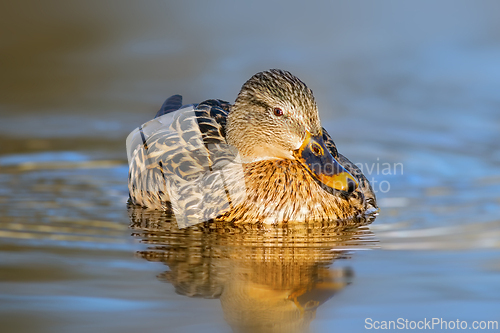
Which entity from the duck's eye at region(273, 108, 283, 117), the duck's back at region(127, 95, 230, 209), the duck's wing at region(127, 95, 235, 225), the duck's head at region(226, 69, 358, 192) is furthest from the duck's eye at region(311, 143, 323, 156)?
the duck's back at region(127, 95, 230, 209)

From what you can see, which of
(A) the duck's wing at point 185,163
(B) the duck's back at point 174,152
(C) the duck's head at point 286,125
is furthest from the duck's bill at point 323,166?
(B) the duck's back at point 174,152

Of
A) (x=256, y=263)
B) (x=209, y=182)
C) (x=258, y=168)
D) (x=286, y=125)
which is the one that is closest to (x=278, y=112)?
(x=286, y=125)

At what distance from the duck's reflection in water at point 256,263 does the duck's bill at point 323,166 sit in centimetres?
47

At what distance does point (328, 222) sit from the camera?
710 centimetres

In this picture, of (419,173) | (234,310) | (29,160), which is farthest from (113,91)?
(234,310)

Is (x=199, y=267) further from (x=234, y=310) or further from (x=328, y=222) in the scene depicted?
(x=328, y=222)

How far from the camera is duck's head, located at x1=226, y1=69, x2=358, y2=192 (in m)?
6.74

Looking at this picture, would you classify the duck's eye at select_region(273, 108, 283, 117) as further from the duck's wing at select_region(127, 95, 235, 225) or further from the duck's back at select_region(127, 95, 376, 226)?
the duck's wing at select_region(127, 95, 235, 225)

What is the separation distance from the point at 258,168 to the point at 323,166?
0.80 metres

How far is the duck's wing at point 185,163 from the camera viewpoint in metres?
7.09

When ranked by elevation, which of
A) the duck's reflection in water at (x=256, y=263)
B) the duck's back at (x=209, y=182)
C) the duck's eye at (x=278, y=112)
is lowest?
the duck's reflection in water at (x=256, y=263)

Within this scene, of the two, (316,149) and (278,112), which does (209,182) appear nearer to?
(278,112)

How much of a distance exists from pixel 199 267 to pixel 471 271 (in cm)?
211

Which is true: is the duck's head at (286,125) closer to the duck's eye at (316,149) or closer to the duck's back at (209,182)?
the duck's eye at (316,149)
